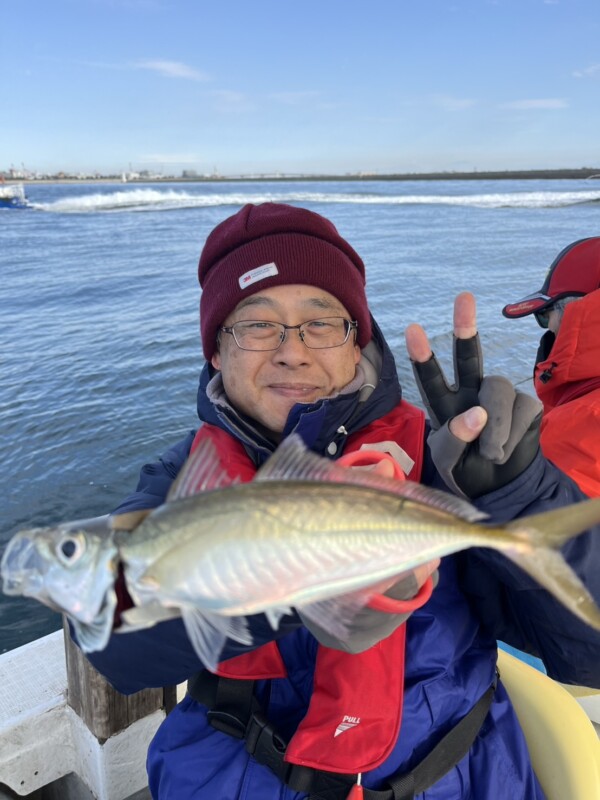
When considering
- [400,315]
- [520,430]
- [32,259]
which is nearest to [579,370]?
[520,430]

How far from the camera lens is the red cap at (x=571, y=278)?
392cm

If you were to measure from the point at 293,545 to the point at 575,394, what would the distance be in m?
3.17

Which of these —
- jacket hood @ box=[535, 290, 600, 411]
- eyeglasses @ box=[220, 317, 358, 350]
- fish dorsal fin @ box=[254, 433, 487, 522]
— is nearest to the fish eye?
fish dorsal fin @ box=[254, 433, 487, 522]

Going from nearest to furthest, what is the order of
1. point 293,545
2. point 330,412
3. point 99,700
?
point 293,545 → point 330,412 → point 99,700

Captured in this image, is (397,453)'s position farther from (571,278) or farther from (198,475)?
(571,278)

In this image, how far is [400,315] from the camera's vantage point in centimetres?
1407

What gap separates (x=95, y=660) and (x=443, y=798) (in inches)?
54.2

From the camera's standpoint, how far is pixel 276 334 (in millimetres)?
2580

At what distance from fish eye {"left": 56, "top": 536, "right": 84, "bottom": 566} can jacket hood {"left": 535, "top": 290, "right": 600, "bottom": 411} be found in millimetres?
3356

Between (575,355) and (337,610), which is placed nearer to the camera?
(337,610)

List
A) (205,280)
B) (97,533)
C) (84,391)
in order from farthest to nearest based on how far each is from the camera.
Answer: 1. (84,391)
2. (205,280)
3. (97,533)

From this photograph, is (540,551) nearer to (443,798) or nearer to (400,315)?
(443,798)

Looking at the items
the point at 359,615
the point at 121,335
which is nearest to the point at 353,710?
the point at 359,615

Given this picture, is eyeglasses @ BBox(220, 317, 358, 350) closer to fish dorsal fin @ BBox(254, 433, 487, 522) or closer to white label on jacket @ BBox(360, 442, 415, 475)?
white label on jacket @ BBox(360, 442, 415, 475)
